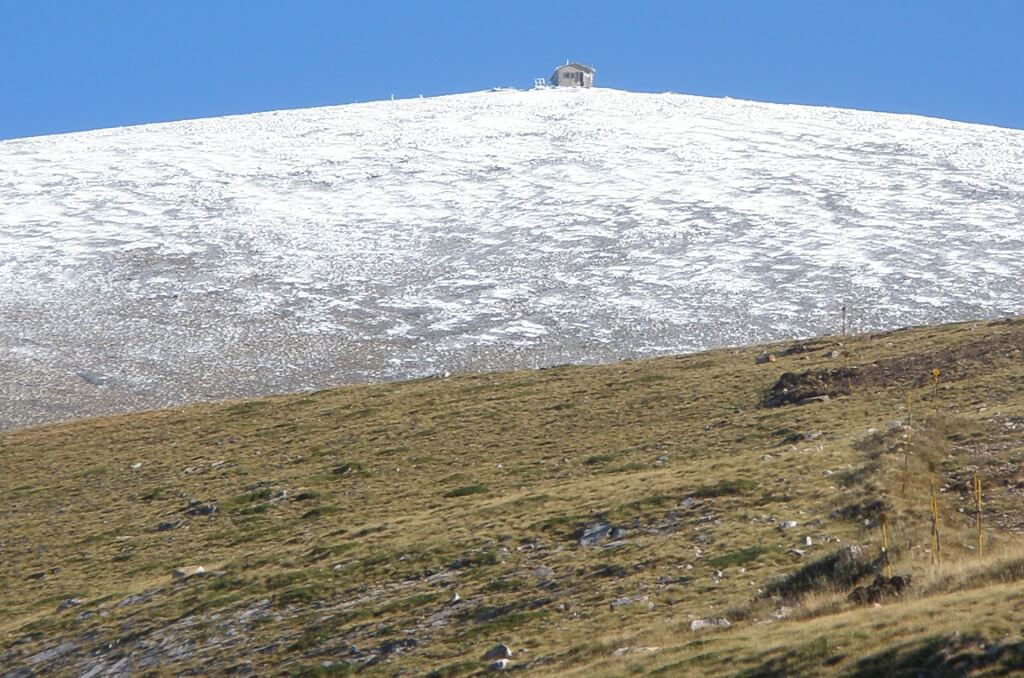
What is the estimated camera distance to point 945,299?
55.4 m

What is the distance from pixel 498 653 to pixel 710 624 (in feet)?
9.62

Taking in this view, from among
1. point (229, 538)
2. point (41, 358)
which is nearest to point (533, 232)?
point (41, 358)

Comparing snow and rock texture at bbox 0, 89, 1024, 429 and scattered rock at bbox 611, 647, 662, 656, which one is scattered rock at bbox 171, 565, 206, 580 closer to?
scattered rock at bbox 611, 647, 662, 656

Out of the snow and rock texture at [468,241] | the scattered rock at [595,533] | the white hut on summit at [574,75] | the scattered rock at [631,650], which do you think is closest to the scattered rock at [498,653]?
the scattered rock at [631,650]

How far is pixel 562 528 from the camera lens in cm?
2400

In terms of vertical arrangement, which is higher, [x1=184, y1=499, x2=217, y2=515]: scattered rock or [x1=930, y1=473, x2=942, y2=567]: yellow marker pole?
[x1=184, y1=499, x2=217, y2=515]: scattered rock

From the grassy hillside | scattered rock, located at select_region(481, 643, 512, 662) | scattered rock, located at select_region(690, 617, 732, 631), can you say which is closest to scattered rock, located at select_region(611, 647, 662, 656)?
the grassy hillside

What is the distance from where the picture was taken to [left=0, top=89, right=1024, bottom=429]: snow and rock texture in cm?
5334

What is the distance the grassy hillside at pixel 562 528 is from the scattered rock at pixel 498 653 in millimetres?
180

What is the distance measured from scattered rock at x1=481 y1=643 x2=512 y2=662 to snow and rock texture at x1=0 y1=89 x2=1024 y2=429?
3117 centimetres

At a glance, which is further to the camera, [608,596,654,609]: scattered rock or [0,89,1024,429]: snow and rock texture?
[0,89,1024,429]: snow and rock texture

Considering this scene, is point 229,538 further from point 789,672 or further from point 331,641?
point 789,672

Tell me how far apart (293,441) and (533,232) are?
32.6m

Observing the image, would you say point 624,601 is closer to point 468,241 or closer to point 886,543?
point 886,543
